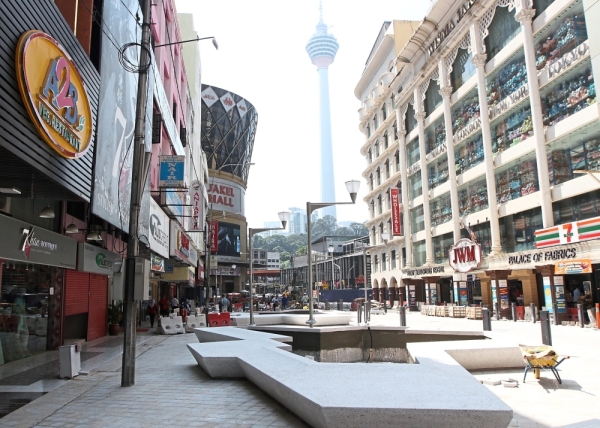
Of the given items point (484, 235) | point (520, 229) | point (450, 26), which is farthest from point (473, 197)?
point (450, 26)

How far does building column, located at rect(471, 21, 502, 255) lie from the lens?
3388 cm

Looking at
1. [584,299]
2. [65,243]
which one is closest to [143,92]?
[65,243]

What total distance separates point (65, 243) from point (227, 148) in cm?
8477

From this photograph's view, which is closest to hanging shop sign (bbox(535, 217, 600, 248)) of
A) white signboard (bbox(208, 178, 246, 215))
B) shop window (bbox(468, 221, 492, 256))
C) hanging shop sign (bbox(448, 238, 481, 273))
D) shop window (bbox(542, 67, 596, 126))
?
shop window (bbox(542, 67, 596, 126))

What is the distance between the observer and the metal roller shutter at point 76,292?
16.4 metres

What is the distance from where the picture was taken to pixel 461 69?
130ft

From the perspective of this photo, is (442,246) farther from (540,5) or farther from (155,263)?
(155,263)

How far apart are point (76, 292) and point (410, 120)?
4034 cm

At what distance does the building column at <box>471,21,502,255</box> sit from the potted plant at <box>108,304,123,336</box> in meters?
24.2

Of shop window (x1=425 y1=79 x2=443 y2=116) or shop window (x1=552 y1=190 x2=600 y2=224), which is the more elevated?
shop window (x1=425 y1=79 x2=443 y2=116)

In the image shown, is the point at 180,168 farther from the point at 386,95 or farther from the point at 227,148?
the point at 227,148

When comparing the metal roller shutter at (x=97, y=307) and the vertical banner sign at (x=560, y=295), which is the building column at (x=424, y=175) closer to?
the vertical banner sign at (x=560, y=295)

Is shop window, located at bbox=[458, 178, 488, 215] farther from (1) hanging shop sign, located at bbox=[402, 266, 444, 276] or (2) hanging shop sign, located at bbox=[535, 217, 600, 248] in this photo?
(2) hanging shop sign, located at bbox=[535, 217, 600, 248]

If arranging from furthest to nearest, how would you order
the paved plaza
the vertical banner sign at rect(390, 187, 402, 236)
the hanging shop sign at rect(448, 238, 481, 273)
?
the vertical banner sign at rect(390, 187, 402, 236) < the hanging shop sign at rect(448, 238, 481, 273) < the paved plaza
